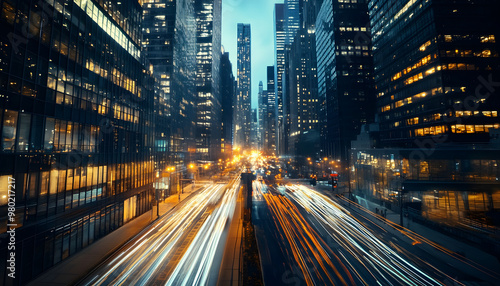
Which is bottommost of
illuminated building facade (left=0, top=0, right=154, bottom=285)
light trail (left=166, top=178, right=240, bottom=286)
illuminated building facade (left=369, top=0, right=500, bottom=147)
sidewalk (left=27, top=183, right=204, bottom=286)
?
sidewalk (left=27, top=183, right=204, bottom=286)

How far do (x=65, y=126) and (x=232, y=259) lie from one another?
1927 cm

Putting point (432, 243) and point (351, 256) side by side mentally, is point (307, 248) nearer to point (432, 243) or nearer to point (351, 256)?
point (351, 256)

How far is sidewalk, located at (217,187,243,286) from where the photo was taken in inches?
551

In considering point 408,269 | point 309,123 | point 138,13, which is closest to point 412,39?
point 408,269

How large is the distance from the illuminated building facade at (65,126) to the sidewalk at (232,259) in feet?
45.4

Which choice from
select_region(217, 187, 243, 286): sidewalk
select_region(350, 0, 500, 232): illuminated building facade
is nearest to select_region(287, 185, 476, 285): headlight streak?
select_region(350, 0, 500, 232): illuminated building facade

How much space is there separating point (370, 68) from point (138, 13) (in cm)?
9907

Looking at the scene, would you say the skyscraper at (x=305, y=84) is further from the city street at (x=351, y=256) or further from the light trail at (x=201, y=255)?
the light trail at (x=201, y=255)

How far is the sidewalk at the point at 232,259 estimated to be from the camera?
14.0 meters

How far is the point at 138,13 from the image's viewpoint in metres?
33.5

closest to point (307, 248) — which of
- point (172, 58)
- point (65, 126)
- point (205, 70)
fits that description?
point (65, 126)

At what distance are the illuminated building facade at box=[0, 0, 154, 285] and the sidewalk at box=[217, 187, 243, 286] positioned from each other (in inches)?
544

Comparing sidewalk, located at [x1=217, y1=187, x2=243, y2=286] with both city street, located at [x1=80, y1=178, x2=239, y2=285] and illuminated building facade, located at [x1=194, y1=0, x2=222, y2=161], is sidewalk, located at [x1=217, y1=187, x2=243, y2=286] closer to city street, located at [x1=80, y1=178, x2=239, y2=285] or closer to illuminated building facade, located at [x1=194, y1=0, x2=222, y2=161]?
city street, located at [x1=80, y1=178, x2=239, y2=285]

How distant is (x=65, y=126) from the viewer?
1845 centimetres
